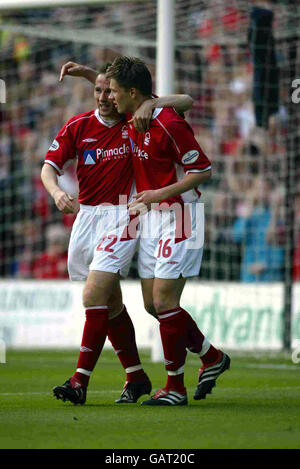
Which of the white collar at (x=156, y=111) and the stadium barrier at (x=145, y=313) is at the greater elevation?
the white collar at (x=156, y=111)

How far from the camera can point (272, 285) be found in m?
11.0

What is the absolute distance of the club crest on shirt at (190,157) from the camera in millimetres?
5266

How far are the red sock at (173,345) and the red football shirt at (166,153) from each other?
63 cm

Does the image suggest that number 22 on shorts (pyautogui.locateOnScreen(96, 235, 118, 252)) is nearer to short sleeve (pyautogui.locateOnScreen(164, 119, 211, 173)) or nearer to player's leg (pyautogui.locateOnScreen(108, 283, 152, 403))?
player's leg (pyautogui.locateOnScreen(108, 283, 152, 403))

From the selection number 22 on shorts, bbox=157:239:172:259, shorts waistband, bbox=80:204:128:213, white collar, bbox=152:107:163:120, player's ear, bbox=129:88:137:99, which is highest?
player's ear, bbox=129:88:137:99

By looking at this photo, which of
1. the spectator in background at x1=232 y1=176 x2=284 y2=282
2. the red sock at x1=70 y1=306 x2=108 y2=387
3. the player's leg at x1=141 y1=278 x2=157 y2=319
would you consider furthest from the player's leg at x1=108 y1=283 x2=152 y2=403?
the spectator in background at x1=232 y1=176 x2=284 y2=282

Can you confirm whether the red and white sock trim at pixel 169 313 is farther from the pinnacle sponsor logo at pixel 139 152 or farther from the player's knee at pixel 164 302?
the pinnacle sponsor logo at pixel 139 152

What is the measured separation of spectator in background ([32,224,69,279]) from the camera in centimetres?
1355

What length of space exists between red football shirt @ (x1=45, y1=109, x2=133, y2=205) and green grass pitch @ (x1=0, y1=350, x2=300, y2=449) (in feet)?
3.98

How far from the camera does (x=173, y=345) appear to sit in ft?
17.6

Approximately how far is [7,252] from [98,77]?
30.0 ft

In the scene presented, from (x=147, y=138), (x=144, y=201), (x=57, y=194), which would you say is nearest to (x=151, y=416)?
(x=144, y=201)

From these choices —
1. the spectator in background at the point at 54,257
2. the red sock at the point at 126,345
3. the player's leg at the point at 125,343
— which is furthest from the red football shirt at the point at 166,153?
the spectator in background at the point at 54,257

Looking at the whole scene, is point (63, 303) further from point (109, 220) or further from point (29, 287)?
point (109, 220)
